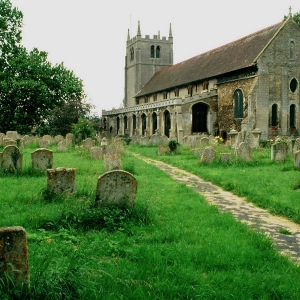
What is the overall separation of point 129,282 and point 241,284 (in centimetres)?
115

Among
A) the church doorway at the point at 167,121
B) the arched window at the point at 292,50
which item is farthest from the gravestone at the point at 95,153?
the arched window at the point at 292,50

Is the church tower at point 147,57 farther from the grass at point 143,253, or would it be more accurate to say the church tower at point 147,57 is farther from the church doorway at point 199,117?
the grass at point 143,253

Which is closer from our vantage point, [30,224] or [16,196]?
[30,224]

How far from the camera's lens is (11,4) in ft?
114

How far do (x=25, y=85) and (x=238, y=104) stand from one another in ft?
59.9

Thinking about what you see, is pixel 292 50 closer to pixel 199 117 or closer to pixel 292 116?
pixel 292 116

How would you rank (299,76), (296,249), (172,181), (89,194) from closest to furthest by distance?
(296,249) → (89,194) → (172,181) → (299,76)

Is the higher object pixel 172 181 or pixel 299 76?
pixel 299 76

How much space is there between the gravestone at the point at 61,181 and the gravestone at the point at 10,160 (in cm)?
405

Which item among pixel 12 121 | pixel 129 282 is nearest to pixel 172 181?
pixel 129 282

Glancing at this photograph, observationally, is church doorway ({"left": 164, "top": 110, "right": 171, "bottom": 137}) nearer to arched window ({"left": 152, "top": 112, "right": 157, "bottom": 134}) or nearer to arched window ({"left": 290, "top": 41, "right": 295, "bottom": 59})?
arched window ({"left": 152, "top": 112, "right": 157, "bottom": 134})

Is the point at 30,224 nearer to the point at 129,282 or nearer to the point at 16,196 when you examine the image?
the point at 16,196

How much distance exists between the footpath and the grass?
0.34m

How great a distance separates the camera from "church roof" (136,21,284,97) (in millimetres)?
30719
